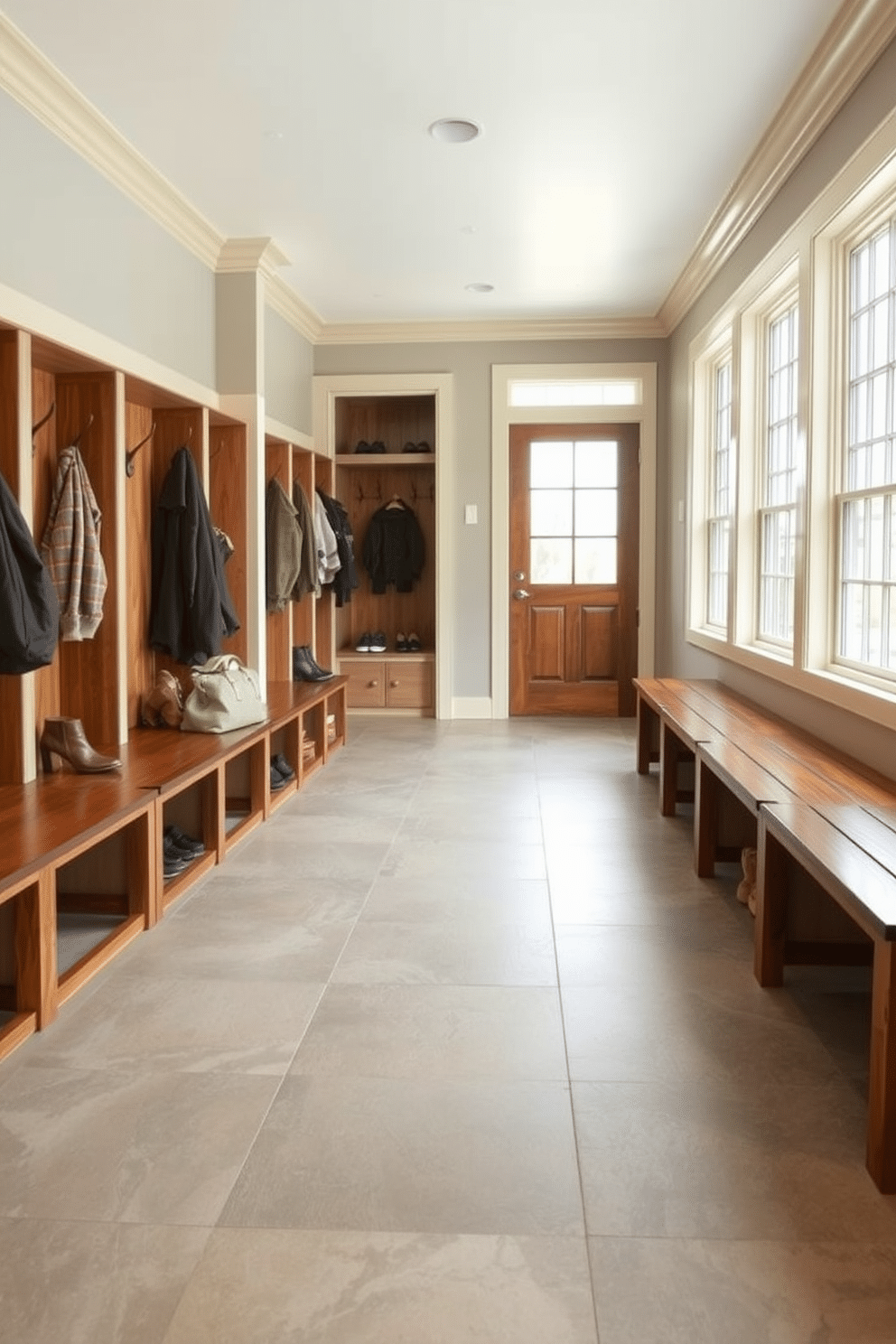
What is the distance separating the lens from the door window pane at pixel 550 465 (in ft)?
24.1

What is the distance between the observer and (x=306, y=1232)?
65.1 inches

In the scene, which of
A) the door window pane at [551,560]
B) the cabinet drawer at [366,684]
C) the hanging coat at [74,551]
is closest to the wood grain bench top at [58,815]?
the hanging coat at [74,551]

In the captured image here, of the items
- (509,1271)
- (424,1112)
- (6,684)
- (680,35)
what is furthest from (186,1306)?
(680,35)

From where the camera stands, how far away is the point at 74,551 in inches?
141

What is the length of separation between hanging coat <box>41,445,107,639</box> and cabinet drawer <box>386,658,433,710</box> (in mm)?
3920

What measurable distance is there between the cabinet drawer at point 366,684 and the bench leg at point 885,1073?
5.85 meters

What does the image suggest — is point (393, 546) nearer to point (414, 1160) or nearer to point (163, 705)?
point (163, 705)

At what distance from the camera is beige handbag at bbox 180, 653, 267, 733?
417 centimetres

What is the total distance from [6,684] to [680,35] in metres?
2.86

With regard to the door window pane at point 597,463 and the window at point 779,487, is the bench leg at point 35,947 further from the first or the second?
the door window pane at point 597,463

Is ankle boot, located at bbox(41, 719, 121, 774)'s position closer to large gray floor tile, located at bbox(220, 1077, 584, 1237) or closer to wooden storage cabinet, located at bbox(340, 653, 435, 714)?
Answer: large gray floor tile, located at bbox(220, 1077, 584, 1237)

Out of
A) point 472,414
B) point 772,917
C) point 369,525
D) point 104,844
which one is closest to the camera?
point 772,917

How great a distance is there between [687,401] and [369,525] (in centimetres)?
249

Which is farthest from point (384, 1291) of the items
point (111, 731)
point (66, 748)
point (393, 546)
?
point (393, 546)
